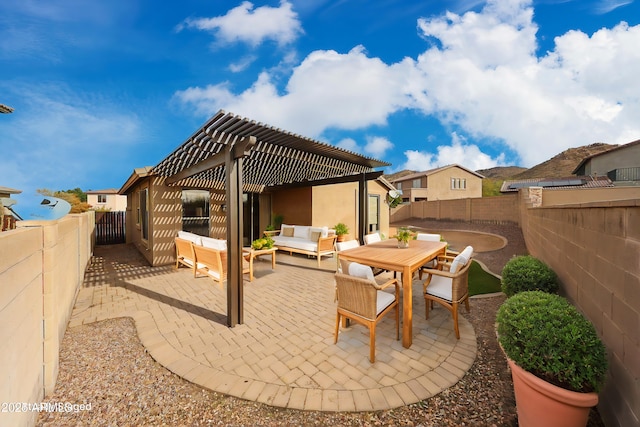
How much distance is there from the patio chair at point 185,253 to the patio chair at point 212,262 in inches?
11.8

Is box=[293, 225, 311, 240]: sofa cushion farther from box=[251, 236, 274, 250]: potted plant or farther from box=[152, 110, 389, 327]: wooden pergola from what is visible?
box=[152, 110, 389, 327]: wooden pergola

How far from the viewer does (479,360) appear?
2791 millimetres

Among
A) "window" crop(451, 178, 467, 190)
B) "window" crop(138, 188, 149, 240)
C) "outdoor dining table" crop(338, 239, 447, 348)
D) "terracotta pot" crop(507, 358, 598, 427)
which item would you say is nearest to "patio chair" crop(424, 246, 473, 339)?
"outdoor dining table" crop(338, 239, 447, 348)

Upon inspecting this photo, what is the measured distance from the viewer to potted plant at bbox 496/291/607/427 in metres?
1.54

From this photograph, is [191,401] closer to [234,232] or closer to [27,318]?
[27,318]

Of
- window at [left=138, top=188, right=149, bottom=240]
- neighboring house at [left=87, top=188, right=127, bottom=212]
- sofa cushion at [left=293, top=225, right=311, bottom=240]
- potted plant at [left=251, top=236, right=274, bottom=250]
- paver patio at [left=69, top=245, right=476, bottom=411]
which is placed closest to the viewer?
paver patio at [left=69, top=245, right=476, bottom=411]

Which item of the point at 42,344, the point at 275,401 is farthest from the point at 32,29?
the point at 275,401

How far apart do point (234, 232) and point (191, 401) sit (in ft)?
6.96

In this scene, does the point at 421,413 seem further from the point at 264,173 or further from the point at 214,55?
the point at 214,55

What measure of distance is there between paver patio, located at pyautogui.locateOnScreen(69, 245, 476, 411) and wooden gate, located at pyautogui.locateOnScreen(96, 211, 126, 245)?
959 cm

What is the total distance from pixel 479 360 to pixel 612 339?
1.30 metres

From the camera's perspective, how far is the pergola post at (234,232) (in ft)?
11.9

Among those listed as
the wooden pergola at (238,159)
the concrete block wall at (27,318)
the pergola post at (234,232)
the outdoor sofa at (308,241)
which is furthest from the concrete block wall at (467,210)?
the concrete block wall at (27,318)

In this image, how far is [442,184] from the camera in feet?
102
